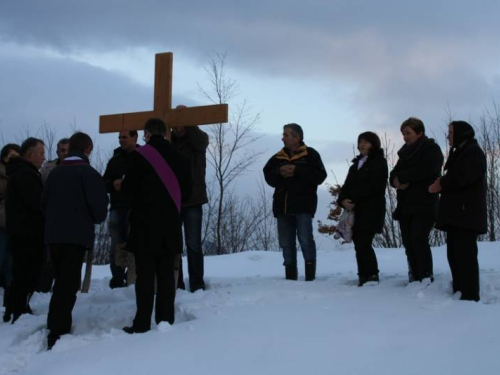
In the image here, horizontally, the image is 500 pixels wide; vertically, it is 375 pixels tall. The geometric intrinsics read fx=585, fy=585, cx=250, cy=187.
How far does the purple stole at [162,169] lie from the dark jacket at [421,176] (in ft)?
8.05

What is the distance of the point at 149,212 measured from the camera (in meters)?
4.81

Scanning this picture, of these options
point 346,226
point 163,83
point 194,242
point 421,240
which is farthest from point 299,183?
point 163,83

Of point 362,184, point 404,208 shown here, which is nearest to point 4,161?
point 362,184

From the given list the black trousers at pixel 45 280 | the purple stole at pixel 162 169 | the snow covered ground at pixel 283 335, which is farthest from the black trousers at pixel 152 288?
the black trousers at pixel 45 280

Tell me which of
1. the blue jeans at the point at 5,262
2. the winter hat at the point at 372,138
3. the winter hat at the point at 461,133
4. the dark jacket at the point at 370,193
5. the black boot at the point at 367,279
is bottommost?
the black boot at the point at 367,279

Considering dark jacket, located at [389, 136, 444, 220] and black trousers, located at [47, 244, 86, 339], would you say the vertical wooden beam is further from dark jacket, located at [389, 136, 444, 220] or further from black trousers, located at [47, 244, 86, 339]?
dark jacket, located at [389, 136, 444, 220]

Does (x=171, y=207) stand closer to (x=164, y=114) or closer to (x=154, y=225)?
(x=154, y=225)

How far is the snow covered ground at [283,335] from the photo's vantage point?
12.8 feet

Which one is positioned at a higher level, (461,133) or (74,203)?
(461,133)

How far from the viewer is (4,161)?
6.89m

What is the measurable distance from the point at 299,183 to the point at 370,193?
89cm

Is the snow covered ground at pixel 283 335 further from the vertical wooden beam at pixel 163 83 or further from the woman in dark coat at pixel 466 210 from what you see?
the vertical wooden beam at pixel 163 83

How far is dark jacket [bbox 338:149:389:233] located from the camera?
637 cm

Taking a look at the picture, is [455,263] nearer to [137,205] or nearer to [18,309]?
[137,205]
